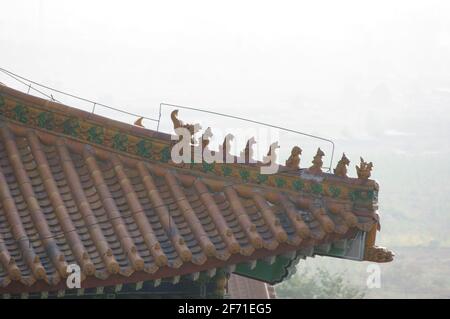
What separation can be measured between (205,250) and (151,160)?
5.13 feet

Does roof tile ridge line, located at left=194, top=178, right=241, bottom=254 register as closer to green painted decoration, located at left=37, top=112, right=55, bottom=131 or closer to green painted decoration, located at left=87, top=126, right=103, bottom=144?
green painted decoration, located at left=87, top=126, right=103, bottom=144

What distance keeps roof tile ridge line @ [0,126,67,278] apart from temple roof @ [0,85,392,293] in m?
0.01

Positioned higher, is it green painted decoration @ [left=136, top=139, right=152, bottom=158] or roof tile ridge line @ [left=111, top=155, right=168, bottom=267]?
green painted decoration @ [left=136, top=139, right=152, bottom=158]

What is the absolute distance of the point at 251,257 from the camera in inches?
487

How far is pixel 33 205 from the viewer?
12.8m

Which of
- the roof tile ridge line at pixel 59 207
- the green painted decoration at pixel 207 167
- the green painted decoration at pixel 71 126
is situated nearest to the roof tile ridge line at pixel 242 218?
the green painted decoration at pixel 207 167

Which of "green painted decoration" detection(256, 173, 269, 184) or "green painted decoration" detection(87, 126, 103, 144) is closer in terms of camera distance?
"green painted decoration" detection(256, 173, 269, 184)

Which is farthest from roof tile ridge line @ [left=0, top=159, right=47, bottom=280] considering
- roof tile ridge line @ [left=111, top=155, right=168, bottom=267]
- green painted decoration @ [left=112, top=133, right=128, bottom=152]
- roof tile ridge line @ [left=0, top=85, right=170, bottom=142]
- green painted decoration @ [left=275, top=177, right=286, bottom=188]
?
green painted decoration @ [left=275, top=177, right=286, bottom=188]

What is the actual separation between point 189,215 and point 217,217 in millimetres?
306

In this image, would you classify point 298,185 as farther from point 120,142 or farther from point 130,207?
point 120,142

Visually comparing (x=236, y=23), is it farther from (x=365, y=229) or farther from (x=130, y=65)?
(x=365, y=229)

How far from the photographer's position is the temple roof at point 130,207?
12.1 m

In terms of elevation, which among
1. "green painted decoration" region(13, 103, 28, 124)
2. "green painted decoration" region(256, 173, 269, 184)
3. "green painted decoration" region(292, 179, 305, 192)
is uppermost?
"green painted decoration" region(13, 103, 28, 124)

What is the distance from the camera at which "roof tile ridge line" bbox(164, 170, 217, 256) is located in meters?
12.3
